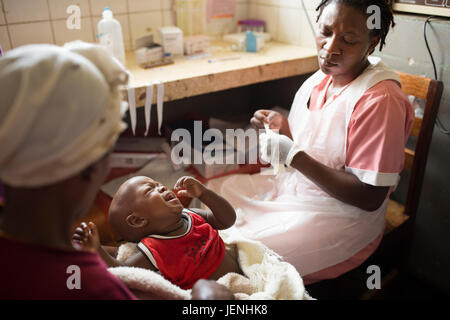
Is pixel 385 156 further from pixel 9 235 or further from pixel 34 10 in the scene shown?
pixel 34 10

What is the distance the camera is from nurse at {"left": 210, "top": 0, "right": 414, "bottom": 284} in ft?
3.87

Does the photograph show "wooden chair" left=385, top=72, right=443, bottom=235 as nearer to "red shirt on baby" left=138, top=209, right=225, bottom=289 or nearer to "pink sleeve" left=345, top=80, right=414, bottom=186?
"pink sleeve" left=345, top=80, right=414, bottom=186

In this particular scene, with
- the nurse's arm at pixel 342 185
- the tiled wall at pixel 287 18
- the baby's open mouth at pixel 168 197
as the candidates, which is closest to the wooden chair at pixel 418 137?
the nurse's arm at pixel 342 185

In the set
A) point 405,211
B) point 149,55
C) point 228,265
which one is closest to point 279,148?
point 228,265

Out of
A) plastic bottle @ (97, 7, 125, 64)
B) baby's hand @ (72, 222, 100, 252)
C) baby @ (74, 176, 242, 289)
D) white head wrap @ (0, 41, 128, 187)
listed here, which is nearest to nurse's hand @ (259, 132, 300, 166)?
baby @ (74, 176, 242, 289)

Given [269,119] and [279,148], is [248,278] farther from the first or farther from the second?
[269,119]

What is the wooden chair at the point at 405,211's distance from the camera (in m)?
1.41

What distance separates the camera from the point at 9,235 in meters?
0.60

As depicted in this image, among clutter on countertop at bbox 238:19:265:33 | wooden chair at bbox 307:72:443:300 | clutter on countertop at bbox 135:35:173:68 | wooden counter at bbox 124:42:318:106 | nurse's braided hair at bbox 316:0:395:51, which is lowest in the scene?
wooden chair at bbox 307:72:443:300

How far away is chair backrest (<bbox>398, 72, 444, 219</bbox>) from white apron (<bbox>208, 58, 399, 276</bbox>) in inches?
11.2

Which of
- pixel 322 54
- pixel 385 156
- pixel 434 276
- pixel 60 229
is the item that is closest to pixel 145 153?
pixel 322 54

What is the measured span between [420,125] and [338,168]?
476 mm

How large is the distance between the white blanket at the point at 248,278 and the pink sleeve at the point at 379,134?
409 mm

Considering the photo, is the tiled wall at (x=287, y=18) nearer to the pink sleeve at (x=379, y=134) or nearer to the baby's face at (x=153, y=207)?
the pink sleeve at (x=379, y=134)
